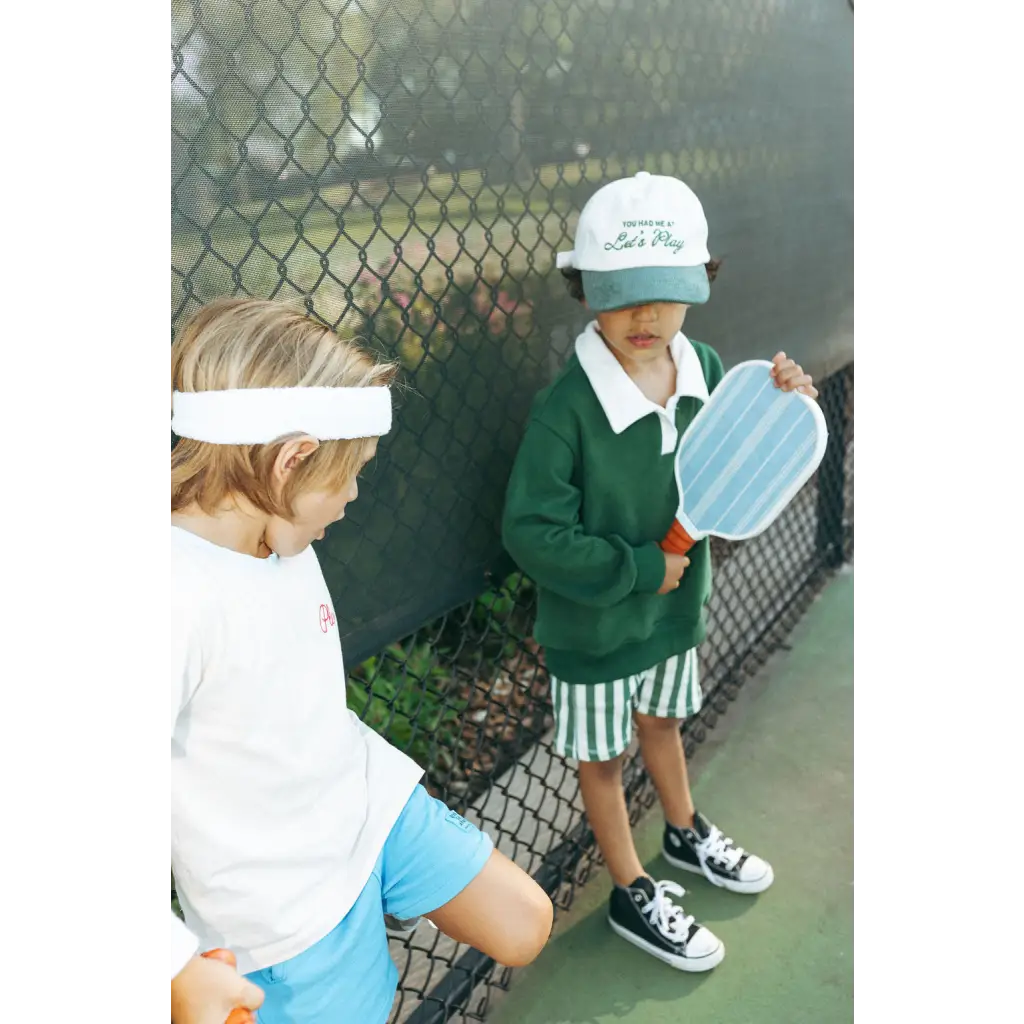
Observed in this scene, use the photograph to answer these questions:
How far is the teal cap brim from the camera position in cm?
210

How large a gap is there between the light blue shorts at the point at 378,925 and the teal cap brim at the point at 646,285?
3.30 feet

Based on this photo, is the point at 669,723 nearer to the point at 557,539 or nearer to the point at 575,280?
the point at 557,539

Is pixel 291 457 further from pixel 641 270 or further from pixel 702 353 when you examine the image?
pixel 702 353

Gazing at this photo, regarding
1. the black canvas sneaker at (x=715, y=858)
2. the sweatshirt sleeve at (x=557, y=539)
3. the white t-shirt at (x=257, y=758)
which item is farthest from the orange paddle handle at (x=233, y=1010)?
the black canvas sneaker at (x=715, y=858)

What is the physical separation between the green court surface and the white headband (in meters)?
1.59

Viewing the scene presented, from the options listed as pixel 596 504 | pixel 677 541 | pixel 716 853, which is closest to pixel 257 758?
pixel 596 504

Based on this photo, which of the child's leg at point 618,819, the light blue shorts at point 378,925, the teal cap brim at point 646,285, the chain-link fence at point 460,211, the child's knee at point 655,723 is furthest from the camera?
the child's knee at point 655,723

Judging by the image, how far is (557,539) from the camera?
2.16m

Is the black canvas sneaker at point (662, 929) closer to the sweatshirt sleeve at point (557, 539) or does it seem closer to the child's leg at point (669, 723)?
the child's leg at point (669, 723)

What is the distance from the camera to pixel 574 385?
2225 mm

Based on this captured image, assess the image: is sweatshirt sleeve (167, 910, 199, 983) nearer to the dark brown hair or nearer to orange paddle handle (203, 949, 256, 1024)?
orange paddle handle (203, 949, 256, 1024)

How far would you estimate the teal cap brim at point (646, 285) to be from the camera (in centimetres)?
210

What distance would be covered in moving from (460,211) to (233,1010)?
1469 millimetres

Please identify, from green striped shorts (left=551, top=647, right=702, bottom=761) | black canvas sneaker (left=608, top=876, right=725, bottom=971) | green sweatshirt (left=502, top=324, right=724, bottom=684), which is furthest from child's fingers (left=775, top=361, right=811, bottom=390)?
black canvas sneaker (left=608, top=876, right=725, bottom=971)
